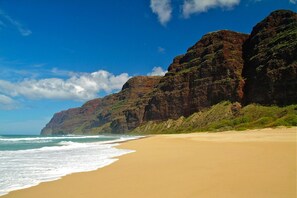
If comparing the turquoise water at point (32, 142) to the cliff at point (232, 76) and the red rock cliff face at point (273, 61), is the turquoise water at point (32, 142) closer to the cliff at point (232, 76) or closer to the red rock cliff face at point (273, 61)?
the cliff at point (232, 76)

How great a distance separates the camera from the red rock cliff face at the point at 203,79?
94.9 m

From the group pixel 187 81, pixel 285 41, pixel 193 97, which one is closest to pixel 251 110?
pixel 285 41

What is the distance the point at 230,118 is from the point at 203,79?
30.6 meters

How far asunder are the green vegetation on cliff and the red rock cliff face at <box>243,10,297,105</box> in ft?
13.7

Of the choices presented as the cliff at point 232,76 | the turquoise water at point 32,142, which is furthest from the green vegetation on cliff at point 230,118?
the turquoise water at point 32,142

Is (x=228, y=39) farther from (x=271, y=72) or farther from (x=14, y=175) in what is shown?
(x=14, y=175)

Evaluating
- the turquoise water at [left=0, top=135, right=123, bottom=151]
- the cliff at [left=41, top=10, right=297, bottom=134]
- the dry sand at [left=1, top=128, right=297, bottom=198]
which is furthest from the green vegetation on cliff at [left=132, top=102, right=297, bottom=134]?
the dry sand at [left=1, top=128, right=297, bottom=198]

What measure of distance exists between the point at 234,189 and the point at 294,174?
2.35m

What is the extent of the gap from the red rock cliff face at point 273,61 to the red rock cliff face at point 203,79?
15.8 ft

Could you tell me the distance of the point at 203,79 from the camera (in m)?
104

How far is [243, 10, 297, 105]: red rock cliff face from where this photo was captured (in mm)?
70500

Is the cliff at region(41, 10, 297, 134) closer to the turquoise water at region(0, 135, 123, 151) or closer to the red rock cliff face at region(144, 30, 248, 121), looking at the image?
the red rock cliff face at region(144, 30, 248, 121)

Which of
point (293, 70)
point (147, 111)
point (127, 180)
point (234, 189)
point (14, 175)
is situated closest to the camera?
point (234, 189)

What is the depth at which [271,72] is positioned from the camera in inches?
2995
